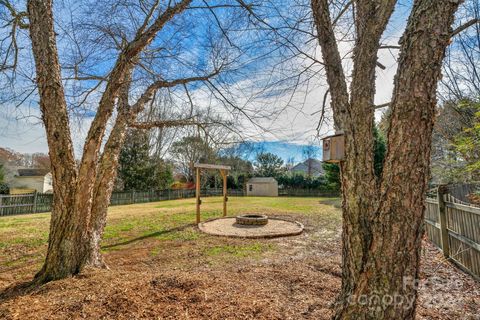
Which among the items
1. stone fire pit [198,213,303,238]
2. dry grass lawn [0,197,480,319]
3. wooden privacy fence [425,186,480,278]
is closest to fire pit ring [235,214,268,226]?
stone fire pit [198,213,303,238]

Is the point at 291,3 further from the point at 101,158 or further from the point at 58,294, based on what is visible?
the point at 58,294

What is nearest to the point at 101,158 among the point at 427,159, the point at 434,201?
the point at 427,159

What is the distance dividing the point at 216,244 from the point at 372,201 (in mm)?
4774

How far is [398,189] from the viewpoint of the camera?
154 centimetres

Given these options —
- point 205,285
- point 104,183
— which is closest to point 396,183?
point 205,285

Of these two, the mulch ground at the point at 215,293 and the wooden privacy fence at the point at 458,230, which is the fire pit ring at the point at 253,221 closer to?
the mulch ground at the point at 215,293

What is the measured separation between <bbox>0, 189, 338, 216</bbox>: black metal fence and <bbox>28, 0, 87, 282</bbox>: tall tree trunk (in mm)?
13027

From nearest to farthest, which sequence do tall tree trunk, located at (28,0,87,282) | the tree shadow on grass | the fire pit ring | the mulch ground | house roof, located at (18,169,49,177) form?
the mulch ground, tall tree trunk, located at (28,0,87,282), the tree shadow on grass, the fire pit ring, house roof, located at (18,169,49,177)

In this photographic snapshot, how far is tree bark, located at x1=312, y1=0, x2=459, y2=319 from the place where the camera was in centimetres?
151

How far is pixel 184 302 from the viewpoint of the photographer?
2.42 metres

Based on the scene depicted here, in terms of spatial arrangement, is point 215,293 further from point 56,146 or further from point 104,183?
point 56,146

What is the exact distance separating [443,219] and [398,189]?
4293mm

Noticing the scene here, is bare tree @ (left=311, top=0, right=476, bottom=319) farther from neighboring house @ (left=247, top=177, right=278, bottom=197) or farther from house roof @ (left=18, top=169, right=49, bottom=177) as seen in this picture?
house roof @ (left=18, top=169, right=49, bottom=177)

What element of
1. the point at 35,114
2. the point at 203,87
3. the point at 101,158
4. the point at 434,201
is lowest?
the point at 434,201
